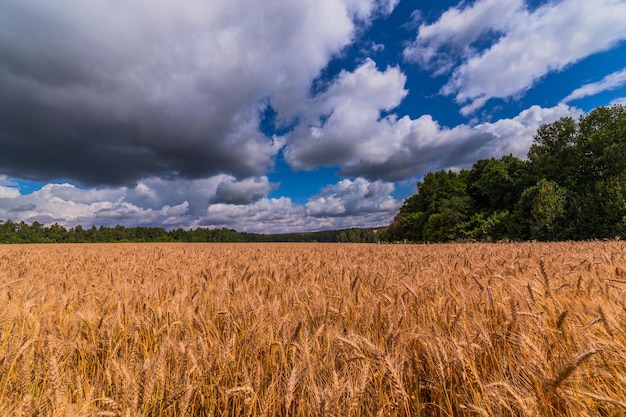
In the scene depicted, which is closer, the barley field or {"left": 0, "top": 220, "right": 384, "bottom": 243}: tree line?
the barley field

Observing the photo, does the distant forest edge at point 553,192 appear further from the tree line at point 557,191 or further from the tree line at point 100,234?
the tree line at point 100,234

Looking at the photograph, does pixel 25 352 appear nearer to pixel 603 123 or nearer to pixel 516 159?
pixel 603 123

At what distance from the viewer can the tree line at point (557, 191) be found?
2938 centimetres

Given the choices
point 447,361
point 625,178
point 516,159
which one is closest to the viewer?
point 447,361

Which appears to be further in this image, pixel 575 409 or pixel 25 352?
pixel 25 352

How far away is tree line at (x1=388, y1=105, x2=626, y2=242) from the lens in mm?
29375

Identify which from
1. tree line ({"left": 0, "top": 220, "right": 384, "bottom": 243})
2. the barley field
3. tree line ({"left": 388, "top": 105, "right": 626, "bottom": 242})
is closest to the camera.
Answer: the barley field

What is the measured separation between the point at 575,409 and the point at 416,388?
2.42ft

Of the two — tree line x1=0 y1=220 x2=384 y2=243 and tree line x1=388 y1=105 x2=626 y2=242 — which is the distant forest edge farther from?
tree line x1=0 y1=220 x2=384 y2=243

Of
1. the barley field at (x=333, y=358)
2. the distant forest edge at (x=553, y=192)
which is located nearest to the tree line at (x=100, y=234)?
the distant forest edge at (x=553, y=192)

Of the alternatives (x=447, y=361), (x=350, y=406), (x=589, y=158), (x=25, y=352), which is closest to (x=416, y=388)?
(x=447, y=361)

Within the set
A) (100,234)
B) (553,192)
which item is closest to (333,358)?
(553,192)

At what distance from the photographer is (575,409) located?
1320mm

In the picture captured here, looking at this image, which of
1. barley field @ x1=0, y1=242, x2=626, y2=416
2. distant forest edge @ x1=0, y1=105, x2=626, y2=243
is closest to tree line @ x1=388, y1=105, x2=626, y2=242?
distant forest edge @ x1=0, y1=105, x2=626, y2=243
